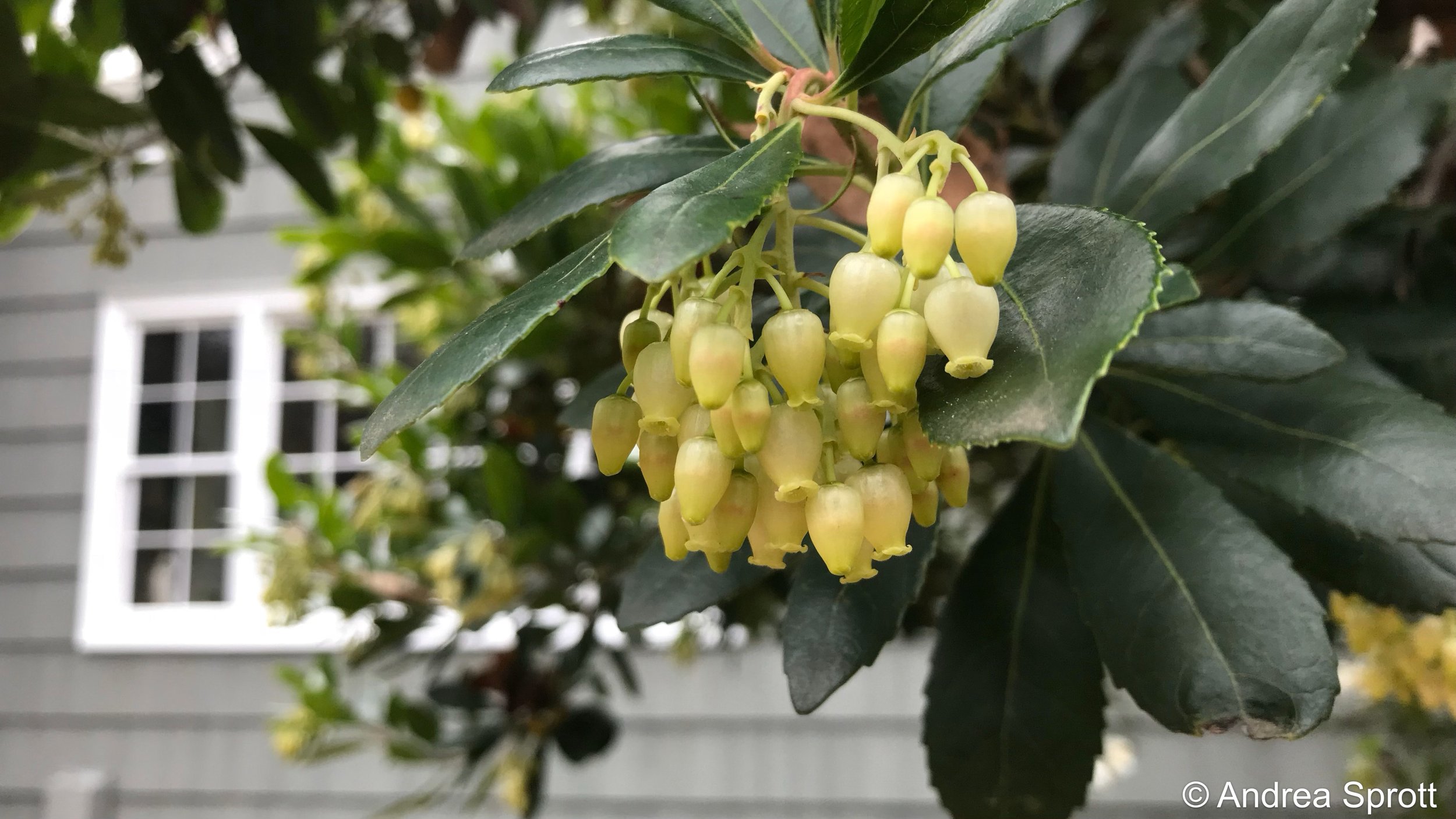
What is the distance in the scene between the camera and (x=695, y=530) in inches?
15.5

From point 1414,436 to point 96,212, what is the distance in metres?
1.27

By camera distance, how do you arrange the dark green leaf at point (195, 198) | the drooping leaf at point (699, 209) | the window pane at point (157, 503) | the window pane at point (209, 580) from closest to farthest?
the drooping leaf at point (699, 209) → the dark green leaf at point (195, 198) → the window pane at point (209, 580) → the window pane at point (157, 503)

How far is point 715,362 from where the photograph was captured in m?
0.34

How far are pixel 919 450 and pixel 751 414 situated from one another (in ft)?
0.27

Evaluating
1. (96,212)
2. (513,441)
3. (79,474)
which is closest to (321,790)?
(79,474)

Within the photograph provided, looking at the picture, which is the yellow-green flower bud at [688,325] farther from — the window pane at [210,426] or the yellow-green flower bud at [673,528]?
the window pane at [210,426]

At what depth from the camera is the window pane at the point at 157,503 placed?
378 centimetres

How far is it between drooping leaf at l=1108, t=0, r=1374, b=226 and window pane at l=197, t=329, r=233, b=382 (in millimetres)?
3983

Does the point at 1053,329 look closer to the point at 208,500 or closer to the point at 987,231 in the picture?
the point at 987,231

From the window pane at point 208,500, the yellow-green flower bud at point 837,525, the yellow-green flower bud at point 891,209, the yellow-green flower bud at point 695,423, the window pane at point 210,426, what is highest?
the window pane at point 210,426

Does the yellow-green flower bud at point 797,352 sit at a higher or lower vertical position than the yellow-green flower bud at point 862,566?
higher

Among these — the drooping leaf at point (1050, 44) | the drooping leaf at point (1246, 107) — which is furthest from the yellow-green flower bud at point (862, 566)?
the drooping leaf at point (1050, 44)

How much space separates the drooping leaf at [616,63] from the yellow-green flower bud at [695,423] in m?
0.16

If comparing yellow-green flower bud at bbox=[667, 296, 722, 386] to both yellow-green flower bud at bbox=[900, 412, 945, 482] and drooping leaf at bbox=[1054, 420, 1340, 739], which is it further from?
drooping leaf at bbox=[1054, 420, 1340, 739]
